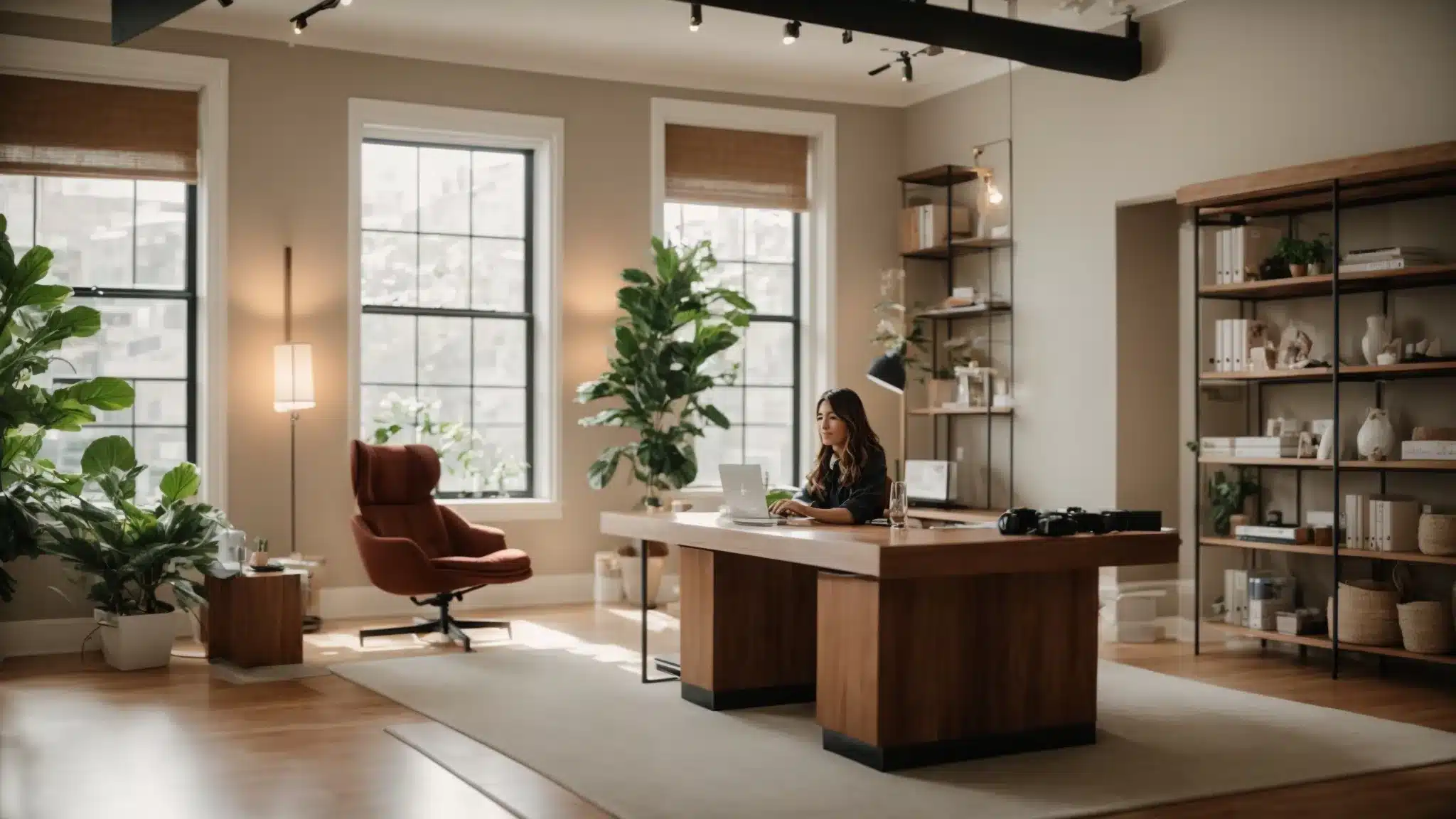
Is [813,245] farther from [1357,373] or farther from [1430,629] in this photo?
[1430,629]

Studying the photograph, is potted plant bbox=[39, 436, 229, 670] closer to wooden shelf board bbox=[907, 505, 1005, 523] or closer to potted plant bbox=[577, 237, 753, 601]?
potted plant bbox=[577, 237, 753, 601]

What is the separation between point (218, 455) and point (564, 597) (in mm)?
2211

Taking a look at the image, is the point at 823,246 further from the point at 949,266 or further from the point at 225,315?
the point at 225,315

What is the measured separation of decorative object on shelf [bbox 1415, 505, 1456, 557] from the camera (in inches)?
233

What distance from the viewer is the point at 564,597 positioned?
8.66 metres

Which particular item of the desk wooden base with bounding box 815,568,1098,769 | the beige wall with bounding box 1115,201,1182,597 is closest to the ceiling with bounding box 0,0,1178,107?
the beige wall with bounding box 1115,201,1182,597

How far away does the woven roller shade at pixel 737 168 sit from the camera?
29.7ft

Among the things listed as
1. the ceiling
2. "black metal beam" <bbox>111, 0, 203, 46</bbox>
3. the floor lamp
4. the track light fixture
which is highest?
the ceiling

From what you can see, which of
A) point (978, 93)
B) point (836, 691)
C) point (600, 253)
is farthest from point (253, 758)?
point (978, 93)

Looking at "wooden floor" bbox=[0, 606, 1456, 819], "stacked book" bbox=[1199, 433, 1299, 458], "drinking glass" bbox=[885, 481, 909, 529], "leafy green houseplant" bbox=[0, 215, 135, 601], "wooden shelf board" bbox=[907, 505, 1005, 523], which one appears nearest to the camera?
"wooden floor" bbox=[0, 606, 1456, 819]

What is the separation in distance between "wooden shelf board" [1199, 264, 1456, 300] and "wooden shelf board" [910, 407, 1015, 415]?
1.60m

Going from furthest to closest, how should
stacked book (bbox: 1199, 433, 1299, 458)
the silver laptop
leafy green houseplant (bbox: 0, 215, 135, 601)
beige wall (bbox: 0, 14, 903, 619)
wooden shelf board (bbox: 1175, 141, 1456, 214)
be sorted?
1. beige wall (bbox: 0, 14, 903, 619)
2. stacked book (bbox: 1199, 433, 1299, 458)
3. leafy green houseplant (bbox: 0, 215, 135, 601)
4. wooden shelf board (bbox: 1175, 141, 1456, 214)
5. the silver laptop

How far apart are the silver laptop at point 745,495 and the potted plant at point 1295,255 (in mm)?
2897

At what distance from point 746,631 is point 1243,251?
313 centimetres
